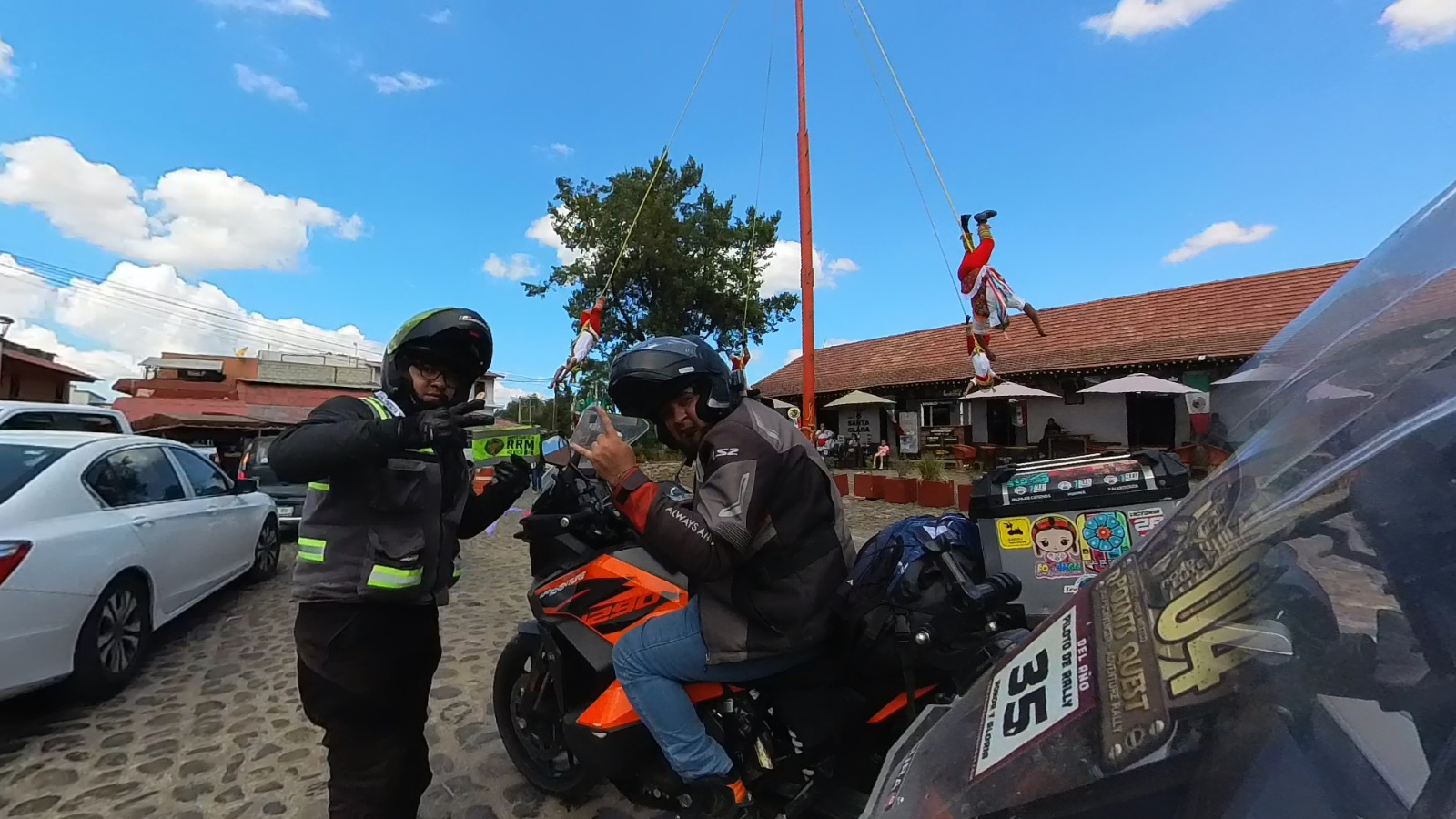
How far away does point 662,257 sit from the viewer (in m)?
24.3

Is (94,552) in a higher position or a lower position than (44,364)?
lower

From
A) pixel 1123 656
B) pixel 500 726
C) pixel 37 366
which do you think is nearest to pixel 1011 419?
pixel 500 726

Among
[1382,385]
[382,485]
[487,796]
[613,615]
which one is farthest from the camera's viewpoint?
[487,796]

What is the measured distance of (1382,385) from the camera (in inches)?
35.6

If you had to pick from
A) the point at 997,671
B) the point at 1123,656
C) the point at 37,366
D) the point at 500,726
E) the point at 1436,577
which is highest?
the point at 37,366

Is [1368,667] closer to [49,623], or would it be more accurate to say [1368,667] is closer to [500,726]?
[500,726]

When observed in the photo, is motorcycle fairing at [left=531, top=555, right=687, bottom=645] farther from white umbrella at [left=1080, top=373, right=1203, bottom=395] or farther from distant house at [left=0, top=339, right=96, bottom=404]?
distant house at [left=0, top=339, right=96, bottom=404]

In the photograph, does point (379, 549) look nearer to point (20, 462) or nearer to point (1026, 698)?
point (1026, 698)

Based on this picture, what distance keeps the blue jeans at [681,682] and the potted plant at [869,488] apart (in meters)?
10.2

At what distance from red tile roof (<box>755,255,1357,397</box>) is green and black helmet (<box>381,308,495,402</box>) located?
49.2 ft

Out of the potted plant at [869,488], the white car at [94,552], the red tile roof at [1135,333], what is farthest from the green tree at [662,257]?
the white car at [94,552]

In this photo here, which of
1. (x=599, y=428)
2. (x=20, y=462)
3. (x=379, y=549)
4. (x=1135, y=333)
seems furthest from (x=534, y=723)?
(x=1135, y=333)

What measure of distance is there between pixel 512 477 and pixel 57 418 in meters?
6.96

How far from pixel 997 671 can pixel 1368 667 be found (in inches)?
19.4
